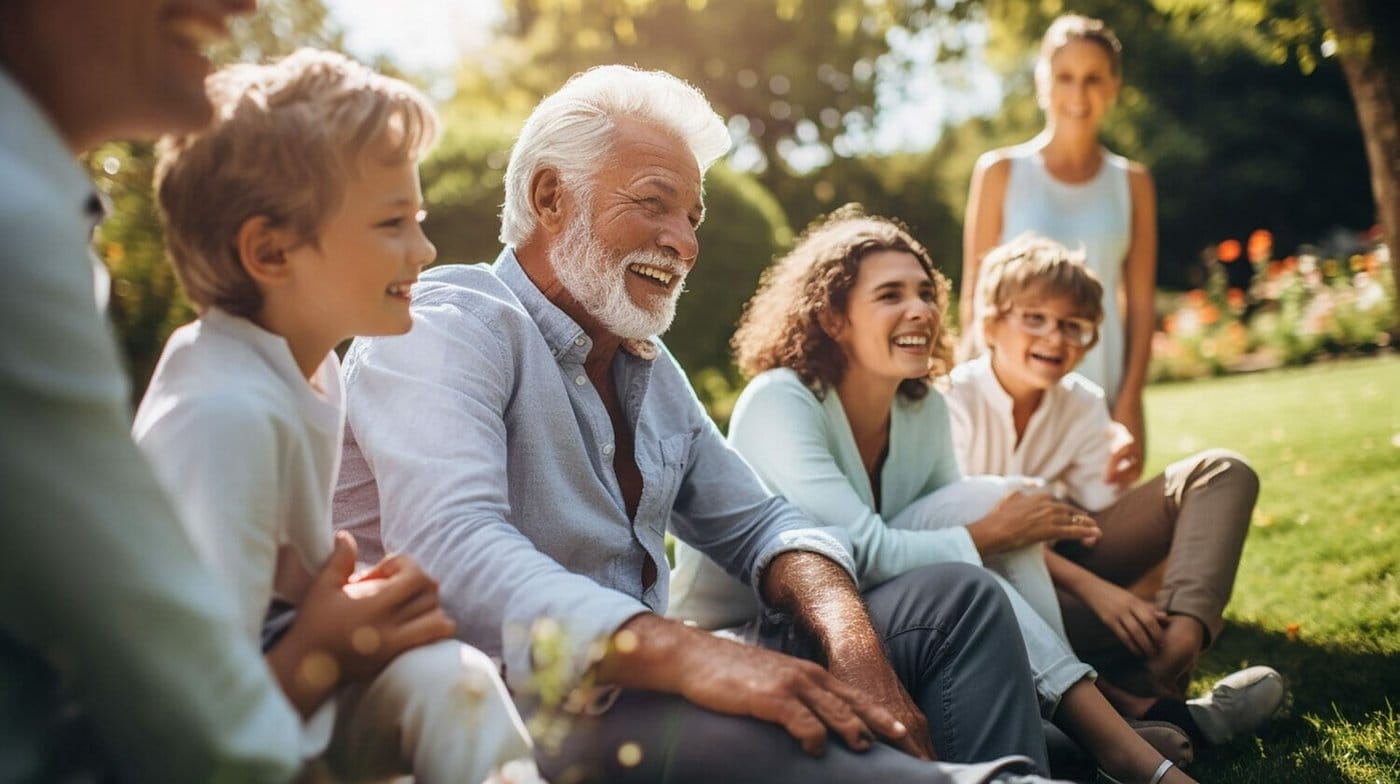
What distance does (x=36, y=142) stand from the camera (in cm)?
123

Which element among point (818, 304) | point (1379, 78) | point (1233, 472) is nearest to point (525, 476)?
point (818, 304)

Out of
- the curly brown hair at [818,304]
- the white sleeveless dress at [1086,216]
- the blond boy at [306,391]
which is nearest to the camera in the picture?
the blond boy at [306,391]

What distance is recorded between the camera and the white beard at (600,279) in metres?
2.69

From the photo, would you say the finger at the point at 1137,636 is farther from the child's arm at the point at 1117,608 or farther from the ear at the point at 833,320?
the ear at the point at 833,320

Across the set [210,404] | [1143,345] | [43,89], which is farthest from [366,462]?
[1143,345]

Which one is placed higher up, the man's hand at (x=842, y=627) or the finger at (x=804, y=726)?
the finger at (x=804, y=726)

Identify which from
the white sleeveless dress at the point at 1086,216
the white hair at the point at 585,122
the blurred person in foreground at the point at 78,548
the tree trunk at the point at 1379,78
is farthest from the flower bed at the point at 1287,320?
the blurred person in foreground at the point at 78,548

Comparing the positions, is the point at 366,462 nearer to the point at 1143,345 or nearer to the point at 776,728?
the point at 776,728

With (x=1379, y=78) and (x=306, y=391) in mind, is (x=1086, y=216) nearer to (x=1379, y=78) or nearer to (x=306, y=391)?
(x=1379, y=78)

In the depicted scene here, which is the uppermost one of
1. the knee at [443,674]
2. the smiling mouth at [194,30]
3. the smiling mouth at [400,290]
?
the smiling mouth at [194,30]

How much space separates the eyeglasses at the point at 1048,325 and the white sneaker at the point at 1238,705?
1182 millimetres

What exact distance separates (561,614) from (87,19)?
1.07 meters

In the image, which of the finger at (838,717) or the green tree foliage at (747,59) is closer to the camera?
the finger at (838,717)

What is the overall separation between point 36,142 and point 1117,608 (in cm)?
311
